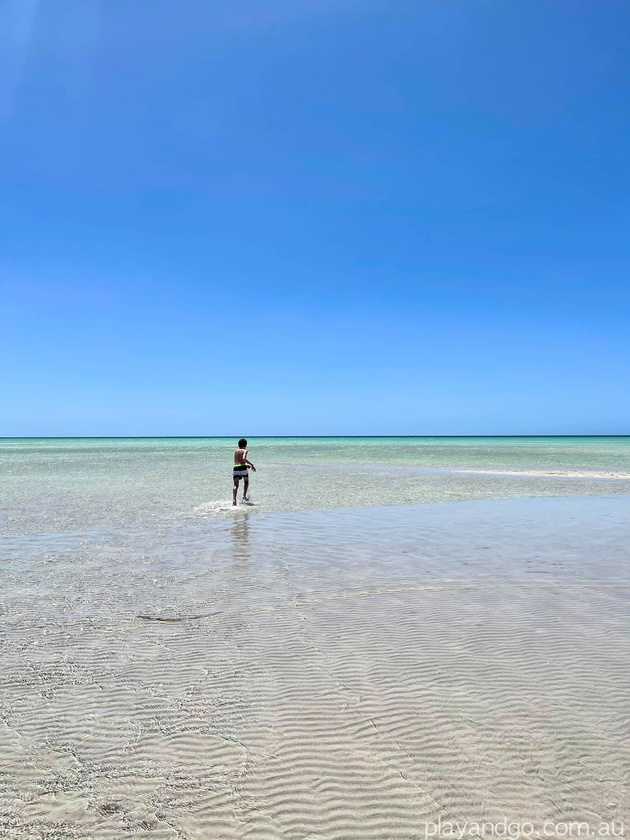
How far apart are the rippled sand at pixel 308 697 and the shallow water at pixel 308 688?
2 centimetres

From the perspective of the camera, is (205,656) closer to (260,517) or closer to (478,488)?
(260,517)

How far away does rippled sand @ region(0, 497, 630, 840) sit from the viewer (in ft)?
10.9

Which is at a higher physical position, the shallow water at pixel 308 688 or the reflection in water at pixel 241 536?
the shallow water at pixel 308 688

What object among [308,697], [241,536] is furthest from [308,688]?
[241,536]

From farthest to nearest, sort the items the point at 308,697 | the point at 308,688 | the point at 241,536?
the point at 241,536
the point at 308,688
the point at 308,697

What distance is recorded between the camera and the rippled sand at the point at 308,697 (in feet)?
10.9

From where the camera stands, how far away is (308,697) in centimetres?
469

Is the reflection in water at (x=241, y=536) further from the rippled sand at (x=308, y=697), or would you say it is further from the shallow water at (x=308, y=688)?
the rippled sand at (x=308, y=697)

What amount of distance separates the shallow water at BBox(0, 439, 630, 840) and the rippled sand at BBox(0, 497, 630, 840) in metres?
0.02

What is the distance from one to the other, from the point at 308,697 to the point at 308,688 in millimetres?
176

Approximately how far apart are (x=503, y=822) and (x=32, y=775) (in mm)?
3212

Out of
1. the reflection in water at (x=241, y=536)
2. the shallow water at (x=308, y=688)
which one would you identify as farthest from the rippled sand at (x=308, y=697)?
the reflection in water at (x=241, y=536)

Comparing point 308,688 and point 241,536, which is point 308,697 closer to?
point 308,688

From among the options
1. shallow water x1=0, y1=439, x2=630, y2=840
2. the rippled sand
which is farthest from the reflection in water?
the rippled sand
